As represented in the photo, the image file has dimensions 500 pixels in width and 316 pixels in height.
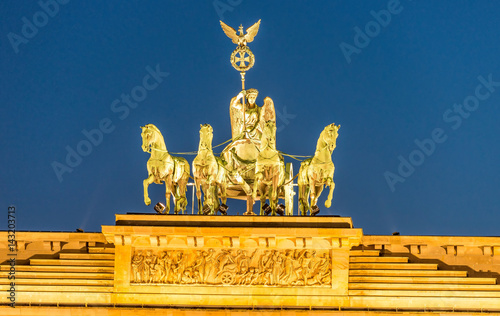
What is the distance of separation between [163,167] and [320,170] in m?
3.34

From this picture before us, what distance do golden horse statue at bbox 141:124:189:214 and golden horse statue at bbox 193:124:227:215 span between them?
1.54 ft

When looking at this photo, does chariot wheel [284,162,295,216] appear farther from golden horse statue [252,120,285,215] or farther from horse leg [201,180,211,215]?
horse leg [201,180,211,215]

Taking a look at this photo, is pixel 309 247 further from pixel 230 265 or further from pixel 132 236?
pixel 132 236

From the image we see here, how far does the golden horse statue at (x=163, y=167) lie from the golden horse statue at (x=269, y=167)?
167cm

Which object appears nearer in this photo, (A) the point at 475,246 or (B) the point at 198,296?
(B) the point at 198,296

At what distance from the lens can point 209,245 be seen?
92.6 ft

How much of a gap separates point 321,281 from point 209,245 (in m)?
2.42

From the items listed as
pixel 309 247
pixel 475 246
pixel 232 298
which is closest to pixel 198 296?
pixel 232 298

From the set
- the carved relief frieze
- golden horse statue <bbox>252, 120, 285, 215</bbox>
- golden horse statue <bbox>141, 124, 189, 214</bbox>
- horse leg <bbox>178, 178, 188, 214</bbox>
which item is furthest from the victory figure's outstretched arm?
the carved relief frieze

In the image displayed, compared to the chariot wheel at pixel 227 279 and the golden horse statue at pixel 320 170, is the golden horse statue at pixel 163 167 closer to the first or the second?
the chariot wheel at pixel 227 279

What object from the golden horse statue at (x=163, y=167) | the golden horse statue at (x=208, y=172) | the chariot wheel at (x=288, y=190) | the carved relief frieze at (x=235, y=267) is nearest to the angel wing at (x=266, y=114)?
the chariot wheel at (x=288, y=190)

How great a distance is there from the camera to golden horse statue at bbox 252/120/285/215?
29125 mm

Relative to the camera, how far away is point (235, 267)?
2817 centimetres

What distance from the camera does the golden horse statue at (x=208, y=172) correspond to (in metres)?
29.1
